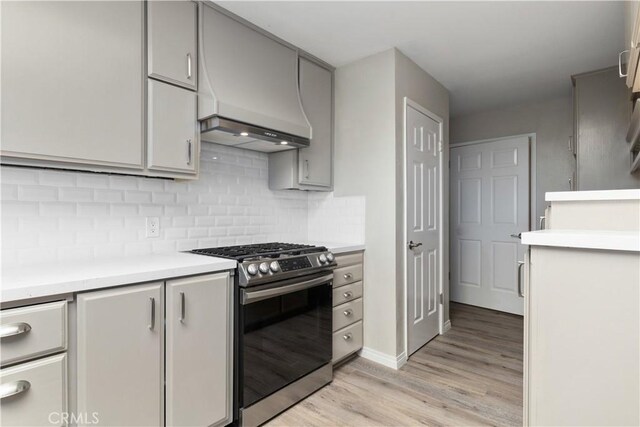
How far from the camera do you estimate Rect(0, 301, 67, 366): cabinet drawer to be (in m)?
1.16

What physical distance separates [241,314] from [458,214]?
353 centimetres

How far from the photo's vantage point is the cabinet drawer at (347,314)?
259 cm

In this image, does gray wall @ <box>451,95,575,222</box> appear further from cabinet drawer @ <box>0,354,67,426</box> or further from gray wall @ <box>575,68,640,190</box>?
cabinet drawer @ <box>0,354,67,426</box>

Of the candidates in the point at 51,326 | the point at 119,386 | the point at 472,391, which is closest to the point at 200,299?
the point at 119,386

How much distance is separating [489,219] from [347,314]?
2558 millimetres

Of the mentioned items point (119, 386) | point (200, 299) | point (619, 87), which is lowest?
point (119, 386)

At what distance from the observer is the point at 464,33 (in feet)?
8.07

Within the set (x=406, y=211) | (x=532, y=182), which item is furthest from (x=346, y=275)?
(x=532, y=182)

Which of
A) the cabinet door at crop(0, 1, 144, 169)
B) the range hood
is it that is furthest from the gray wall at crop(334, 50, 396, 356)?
the cabinet door at crop(0, 1, 144, 169)

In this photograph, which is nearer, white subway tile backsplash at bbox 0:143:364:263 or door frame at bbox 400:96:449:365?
white subway tile backsplash at bbox 0:143:364:263

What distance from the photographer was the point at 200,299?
5.64 feet

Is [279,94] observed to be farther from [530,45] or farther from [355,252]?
[530,45]

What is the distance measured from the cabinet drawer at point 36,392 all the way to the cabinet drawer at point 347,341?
170cm

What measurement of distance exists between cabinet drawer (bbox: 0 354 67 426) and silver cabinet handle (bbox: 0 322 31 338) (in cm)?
12
